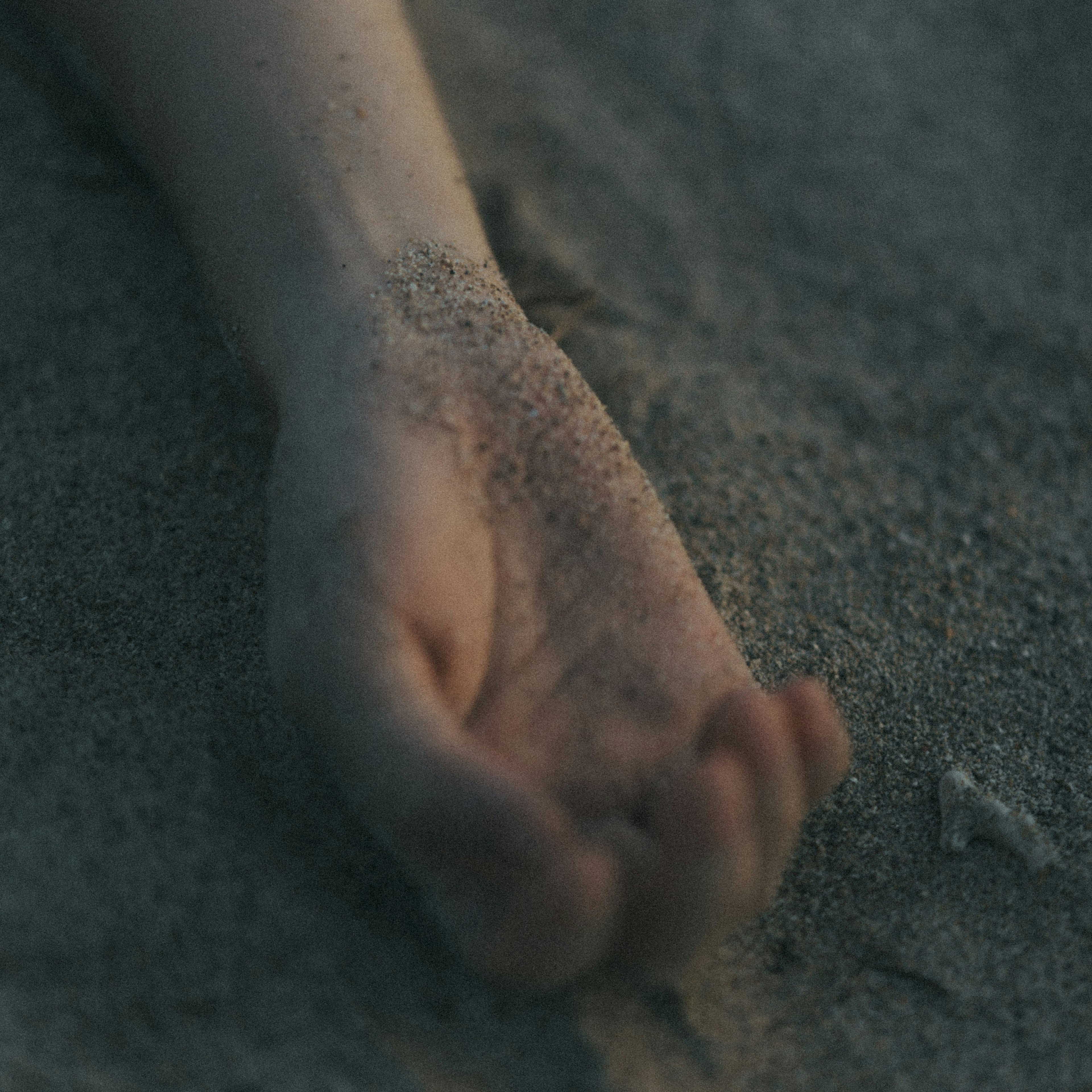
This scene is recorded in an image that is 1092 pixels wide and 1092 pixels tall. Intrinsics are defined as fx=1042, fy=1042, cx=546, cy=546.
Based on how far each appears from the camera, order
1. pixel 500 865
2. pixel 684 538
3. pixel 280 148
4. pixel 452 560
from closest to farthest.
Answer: pixel 500 865 → pixel 452 560 → pixel 280 148 → pixel 684 538

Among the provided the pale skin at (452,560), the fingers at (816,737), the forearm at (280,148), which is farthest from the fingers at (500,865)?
the forearm at (280,148)

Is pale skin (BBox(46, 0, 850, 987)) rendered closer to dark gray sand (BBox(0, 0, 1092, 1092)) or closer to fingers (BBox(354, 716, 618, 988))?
fingers (BBox(354, 716, 618, 988))

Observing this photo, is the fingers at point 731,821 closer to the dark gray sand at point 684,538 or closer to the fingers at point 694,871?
the fingers at point 694,871

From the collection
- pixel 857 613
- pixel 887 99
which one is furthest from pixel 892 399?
pixel 887 99

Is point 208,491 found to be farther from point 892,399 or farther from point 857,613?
point 892,399

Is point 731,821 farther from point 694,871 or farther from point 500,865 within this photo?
point 500,865

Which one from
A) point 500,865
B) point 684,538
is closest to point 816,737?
point 500,865
